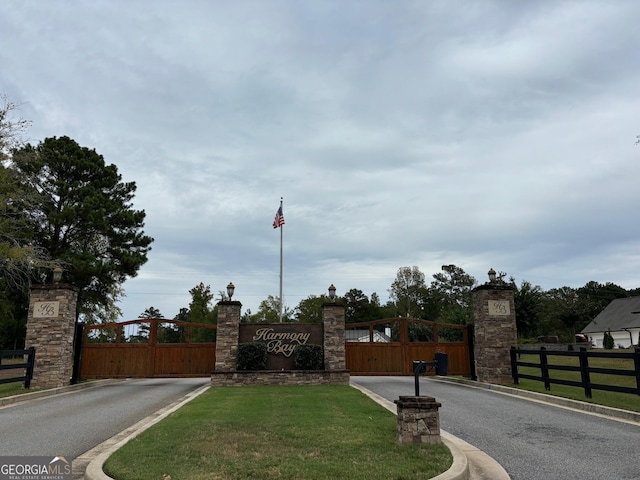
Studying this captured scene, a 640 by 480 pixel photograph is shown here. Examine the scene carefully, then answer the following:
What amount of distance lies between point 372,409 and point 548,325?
61243 mm

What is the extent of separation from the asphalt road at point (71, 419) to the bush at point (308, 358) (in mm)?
4481

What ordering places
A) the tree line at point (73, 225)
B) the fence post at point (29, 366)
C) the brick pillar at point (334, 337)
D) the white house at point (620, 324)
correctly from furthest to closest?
1. the white house at point (620, 324)
2. the tree line at point (73, 225)
3. the brick pillar at point (334, 337)
4. the fence post at point (29, 366)

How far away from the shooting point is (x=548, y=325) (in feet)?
204

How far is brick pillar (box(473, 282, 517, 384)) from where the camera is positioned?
15.6 meters

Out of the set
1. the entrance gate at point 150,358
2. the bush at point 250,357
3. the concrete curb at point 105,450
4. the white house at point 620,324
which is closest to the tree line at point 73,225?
the entrance gate at point 150,358

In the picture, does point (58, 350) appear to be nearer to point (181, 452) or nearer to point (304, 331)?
point (304, 331)

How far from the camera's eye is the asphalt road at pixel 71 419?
6746 mm

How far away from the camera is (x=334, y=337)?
17.6 m

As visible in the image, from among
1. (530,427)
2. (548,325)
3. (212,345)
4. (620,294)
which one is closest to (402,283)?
(548,325)

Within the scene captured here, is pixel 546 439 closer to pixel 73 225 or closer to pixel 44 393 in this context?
pixel 44 393

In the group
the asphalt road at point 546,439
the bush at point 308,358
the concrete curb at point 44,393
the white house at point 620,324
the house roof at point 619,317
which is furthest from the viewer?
the house roof at point 619,317

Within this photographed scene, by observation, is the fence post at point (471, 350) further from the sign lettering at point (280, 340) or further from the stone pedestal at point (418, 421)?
the stone pedestal at point (418, 421)

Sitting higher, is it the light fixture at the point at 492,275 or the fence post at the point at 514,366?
the light fixture at the point at 492,275

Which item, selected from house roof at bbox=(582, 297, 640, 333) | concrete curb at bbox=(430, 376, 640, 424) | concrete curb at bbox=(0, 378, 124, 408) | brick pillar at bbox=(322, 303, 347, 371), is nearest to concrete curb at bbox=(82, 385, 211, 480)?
concrete curb at bbox=(0, 378, 124, 408)
